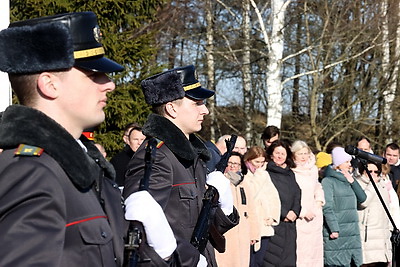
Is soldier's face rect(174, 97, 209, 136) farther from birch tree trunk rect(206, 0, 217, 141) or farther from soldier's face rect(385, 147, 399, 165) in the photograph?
birch tree trunk rect(206, 0, 217, 141)

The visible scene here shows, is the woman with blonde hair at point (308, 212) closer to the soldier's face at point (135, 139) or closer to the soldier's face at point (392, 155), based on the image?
the soldier's face at point (135, 139)

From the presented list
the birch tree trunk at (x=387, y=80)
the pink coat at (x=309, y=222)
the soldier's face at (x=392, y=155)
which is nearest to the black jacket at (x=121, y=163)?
the pink coat at (x=309, y=222)

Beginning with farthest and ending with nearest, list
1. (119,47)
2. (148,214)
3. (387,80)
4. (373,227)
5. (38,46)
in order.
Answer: (387,80) → (119,47) → (373,227) → (148,214) → (38,46)

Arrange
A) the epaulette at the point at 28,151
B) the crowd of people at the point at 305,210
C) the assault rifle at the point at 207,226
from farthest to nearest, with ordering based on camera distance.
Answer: the crowd of people at the point at 305,210, the assault rifle at the point at 207,226, the epaulette at the point at 28,151

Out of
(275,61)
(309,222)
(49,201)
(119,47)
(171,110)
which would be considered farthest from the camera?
(275,61)

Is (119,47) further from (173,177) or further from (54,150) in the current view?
(54,150)

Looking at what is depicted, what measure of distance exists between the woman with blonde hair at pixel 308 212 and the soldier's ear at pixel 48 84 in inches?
255

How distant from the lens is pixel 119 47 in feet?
46.2

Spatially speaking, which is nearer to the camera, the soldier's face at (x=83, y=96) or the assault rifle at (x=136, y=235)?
the soldier's face at (x=83, y=96)

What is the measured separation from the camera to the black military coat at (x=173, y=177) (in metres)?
4.00

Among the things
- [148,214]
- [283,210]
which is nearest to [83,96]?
[148,214]

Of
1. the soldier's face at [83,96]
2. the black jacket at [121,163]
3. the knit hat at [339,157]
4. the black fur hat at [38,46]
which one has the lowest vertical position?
the knit hat at [339,157]

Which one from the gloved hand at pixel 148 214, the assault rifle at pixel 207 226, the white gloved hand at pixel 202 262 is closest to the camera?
the gloved hand at pixel 148 214

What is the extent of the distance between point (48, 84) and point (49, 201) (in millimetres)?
381
